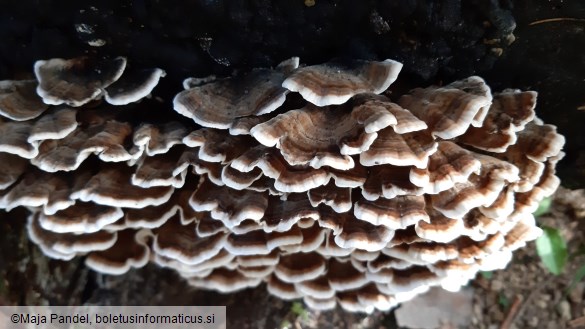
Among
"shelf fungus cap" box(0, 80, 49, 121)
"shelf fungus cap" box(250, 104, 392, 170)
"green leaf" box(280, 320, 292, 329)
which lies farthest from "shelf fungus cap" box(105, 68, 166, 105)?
"green leaf" box(280, 320, 292, 329)

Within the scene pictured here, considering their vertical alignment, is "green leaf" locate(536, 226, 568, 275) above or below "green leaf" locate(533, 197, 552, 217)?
below

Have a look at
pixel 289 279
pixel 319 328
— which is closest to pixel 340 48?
pixel 289 279

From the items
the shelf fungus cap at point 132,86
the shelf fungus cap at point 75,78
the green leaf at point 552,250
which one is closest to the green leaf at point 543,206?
the green leaf at point 552,250

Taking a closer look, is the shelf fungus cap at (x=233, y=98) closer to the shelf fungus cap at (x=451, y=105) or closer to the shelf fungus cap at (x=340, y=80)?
the shelf fungus cap at (x=340, y=80)

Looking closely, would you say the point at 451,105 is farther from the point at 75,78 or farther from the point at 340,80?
the point at 75,78

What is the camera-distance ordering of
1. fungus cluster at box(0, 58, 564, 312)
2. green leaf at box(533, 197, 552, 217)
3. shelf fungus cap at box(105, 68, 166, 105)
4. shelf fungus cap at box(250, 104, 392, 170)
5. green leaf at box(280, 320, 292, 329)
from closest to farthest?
1. shelf fungus cap at box(250, 104, 392, 170)
2. fungus cluster at box(0, 58, 564, 312)
3. shelf fungus cap at box(105, 68, 166, 105)
4. green leaf at box(533, 197, 552, 217)
5. green leaf at box(280, 320, 292, 329)

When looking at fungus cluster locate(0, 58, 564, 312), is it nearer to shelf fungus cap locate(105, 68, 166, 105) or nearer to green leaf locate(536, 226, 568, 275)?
shelf fungus cap locate(105, 68, 166, 105)

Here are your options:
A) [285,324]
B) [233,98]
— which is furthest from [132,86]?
[285,324]
